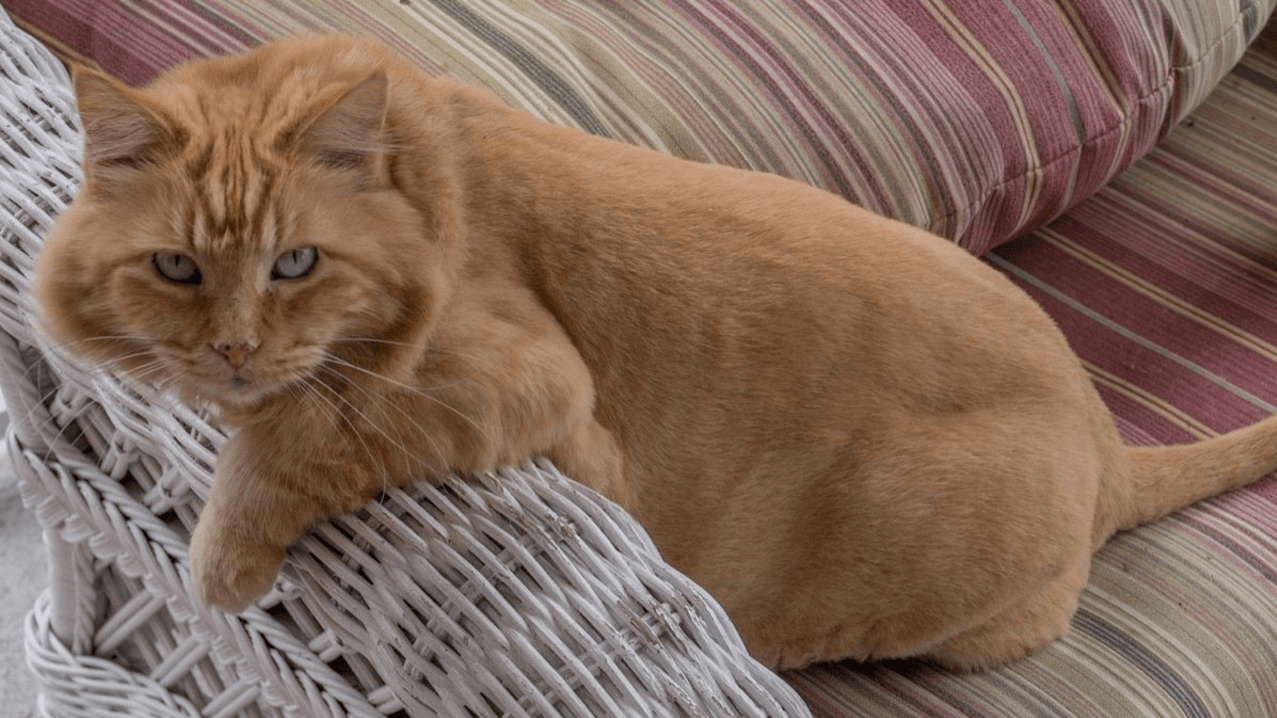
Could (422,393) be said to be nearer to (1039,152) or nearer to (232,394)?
(232,394)

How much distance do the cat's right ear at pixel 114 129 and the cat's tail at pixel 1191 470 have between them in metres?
1.20

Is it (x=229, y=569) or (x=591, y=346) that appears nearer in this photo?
(x=229, y=569)

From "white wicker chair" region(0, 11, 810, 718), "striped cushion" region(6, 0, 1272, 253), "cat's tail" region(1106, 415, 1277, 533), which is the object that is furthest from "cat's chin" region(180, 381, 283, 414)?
"cat's tail" region(1106, 415, 1277, 533)

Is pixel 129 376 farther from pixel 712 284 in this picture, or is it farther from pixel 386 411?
pixel 712 284

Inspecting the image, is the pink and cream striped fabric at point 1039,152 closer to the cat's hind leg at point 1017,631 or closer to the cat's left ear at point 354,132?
the cat's hind leg at point 1017,631

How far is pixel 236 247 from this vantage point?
0.95m

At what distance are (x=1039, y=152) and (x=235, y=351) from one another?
1.36 m

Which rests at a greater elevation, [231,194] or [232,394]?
[231,194]

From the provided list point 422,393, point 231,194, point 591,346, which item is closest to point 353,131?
point 231,194

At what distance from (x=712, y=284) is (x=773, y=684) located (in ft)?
1.29

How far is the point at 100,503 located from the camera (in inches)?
49.7

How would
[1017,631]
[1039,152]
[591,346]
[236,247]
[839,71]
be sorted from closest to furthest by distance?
[236,247] < [591,346] < [1017,631] < [839,71] < [1039,152]

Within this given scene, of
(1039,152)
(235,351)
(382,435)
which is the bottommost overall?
(1039,152)

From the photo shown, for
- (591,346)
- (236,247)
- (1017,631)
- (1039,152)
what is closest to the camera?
(236,247)
